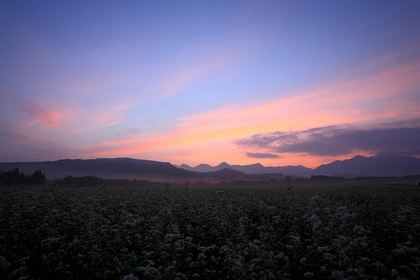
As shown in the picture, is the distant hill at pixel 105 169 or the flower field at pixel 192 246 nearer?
the flower field at pixel 192 246

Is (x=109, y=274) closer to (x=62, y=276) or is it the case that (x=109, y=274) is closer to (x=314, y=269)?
(x=62, y=276)

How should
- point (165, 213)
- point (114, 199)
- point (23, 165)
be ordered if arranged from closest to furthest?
1. point (165, 213)
2. point (114, 199)
3. point (23, 165)

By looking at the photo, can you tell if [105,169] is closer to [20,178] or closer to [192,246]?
[20,178]

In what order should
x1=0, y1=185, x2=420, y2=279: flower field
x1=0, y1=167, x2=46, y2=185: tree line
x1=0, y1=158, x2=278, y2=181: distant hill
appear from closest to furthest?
x1=0, y1=185, x2=420, y2=279: flower field < x1=0, y1=167, x2=46, y2=185: tree line < x1=0, y1=158, x2=278, y2=181: distant hill

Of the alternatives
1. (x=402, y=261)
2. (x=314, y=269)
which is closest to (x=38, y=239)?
(x=314, y=269)

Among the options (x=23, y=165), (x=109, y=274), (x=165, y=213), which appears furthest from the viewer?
(x=23, y=165)

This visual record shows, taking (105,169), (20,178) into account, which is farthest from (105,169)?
(20,178)

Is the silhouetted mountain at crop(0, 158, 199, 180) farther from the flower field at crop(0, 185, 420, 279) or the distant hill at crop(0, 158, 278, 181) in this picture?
the flower field at crop(0, 185, 420, 279)

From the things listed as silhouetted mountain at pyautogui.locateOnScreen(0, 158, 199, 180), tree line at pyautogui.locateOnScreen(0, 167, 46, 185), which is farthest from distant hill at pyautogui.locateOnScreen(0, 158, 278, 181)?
tree line at pyautogui.locateOnScreen(0, 167, 46, 185)

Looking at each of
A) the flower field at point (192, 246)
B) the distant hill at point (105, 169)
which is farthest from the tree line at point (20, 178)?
the distant hill at point (105, 169)

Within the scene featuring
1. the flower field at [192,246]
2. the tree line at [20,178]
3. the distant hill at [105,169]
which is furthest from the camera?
the distant hill at [105,169]

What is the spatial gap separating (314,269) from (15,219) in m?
12.8

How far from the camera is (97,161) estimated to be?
200 metres

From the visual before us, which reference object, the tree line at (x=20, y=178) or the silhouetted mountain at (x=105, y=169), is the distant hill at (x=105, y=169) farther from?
the tree line at (x=20, y=178)
